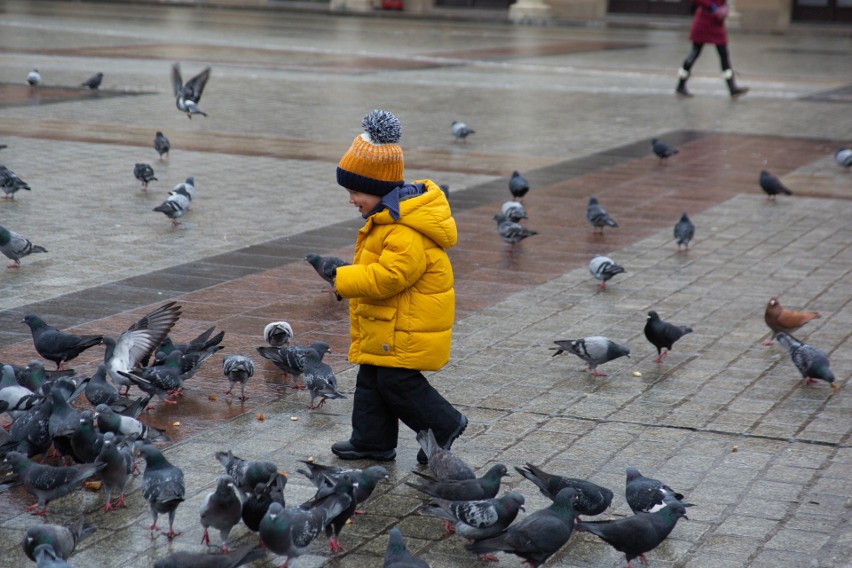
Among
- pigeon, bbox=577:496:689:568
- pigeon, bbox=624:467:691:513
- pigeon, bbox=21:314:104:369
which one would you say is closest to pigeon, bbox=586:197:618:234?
pigeon, bbox=21:314:104:369

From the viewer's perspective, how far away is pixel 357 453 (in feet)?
18.3

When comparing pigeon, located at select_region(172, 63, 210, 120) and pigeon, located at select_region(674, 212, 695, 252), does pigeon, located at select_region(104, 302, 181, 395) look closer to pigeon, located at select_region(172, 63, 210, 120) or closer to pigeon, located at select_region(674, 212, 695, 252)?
pigeon, located at select_region(674, 212, 695, 252)

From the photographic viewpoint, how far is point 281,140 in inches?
601

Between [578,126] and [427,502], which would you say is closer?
[427,502]

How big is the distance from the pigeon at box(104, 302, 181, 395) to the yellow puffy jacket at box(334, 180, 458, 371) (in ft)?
4.75

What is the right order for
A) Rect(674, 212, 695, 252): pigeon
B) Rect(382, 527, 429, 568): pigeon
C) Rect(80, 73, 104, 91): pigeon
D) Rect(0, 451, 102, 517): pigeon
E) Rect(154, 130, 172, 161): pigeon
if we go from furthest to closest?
1. Rect(80, 73, 104, 91): pigeon
2. Rect(154, 130, 172, 161): pigeon
3. Rect(674, 212, 695, 252): pigeon
4. Rect(0, 451, 102, 517): pigeon
5. Rect(382, 527, 429, 568): pigeon

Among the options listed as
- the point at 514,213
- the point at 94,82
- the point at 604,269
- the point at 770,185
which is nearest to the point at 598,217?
the point at 514,213

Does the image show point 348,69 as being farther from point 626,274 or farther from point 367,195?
point 367,195

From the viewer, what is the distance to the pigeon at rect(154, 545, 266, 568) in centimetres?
412

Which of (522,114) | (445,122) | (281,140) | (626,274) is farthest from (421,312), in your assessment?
(522,114)

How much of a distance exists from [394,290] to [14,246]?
4.63 metres

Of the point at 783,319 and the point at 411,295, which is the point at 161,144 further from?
the point at 411,295

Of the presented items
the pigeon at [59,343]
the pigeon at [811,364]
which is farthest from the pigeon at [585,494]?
the pigeon at [59,343]

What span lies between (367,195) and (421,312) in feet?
1.94
